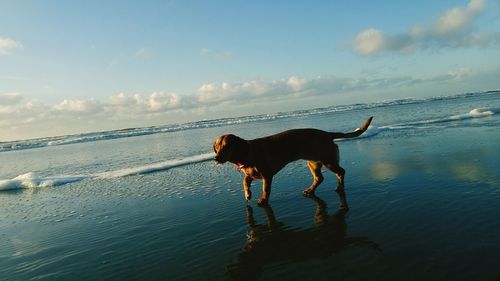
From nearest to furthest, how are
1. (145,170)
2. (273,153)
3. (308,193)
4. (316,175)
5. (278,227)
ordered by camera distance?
1. (278,227)
2. (273,153)
3. (308,193)
4. (316,175)
5. (145,170)

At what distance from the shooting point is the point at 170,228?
5.22 meters

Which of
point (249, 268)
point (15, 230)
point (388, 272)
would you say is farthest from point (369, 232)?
point (15, 230)

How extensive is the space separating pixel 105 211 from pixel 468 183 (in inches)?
230

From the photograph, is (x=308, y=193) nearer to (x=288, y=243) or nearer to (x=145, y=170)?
(x=288, y=243)

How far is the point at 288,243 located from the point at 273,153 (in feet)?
7.28

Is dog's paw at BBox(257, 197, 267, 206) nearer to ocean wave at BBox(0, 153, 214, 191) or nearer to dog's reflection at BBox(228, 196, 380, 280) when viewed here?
dog's reflection at BBox(228, 196, 380, 280)

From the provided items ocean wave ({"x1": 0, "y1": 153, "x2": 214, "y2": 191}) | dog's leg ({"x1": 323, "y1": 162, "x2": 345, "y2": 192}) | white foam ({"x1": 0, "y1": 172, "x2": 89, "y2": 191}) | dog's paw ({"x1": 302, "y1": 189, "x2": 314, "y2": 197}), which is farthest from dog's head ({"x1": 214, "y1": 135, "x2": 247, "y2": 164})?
white foam ({"x1": 0, "y1": 172, "x2": 89, "y2": 191})

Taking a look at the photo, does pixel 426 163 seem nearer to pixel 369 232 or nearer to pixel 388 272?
pixel 369 232

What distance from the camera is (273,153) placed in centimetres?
620

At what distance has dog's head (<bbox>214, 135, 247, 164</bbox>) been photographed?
566cm

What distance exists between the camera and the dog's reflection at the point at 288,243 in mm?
3678

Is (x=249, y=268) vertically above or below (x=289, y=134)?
below

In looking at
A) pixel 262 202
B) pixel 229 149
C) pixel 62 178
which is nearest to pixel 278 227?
pixel 262 202

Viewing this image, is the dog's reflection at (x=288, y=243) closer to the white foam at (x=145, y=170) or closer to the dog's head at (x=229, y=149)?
the dog's head at (x=229, y=149)
